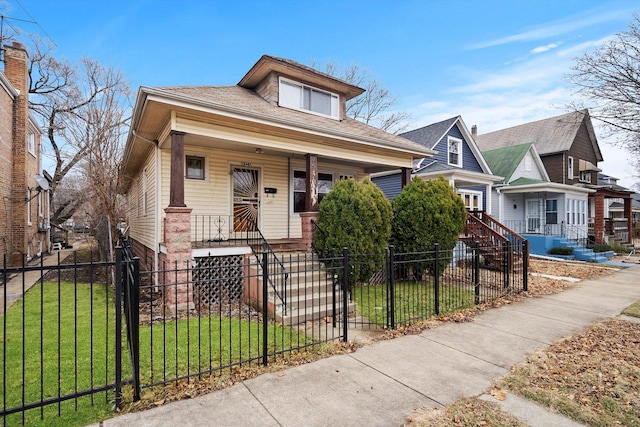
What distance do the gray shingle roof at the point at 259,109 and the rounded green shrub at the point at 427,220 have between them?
236cm

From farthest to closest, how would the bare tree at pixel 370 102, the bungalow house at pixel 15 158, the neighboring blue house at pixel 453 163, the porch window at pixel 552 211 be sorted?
the bare tree at pixel 370 102
the porch window at pixel 552 211
the neighboring blue house at pixel 453 163
the bungalow house at pixel 15 158

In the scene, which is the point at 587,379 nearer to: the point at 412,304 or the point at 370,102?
the point at 412,304

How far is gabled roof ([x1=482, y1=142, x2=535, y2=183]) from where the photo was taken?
2046 cm

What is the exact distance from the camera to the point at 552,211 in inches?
776

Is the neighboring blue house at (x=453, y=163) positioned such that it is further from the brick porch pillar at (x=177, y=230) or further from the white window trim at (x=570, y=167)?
the white window trim at (x=570, y=167)

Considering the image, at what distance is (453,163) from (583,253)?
7.47 meters

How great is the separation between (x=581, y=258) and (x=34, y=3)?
2851 centimetres

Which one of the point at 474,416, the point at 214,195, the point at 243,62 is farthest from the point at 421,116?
the point at 474,416

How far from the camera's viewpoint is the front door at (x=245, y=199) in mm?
9836

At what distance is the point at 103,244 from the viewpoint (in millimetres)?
9891

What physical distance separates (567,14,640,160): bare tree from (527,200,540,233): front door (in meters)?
5.27

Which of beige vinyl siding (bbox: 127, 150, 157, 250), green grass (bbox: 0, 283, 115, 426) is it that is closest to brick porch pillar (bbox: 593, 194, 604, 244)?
beige vinyl siding (bbox: 127, 150, 157, 250)

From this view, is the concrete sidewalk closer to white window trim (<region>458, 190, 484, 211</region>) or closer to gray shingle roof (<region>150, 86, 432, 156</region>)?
gray shingle roof (<region>150, 86, 432, 156</region>)

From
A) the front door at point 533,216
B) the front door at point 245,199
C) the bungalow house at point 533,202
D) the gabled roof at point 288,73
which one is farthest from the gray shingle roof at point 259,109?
the front door at point 533,216
